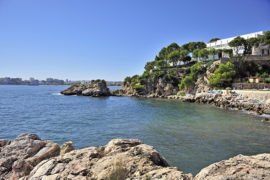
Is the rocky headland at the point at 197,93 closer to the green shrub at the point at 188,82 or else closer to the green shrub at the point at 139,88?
the green shrub at the point at 139,88

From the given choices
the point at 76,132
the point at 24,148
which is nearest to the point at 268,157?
the point at 24,148

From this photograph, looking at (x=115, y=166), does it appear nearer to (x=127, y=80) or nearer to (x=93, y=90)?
(x=93, y=90)

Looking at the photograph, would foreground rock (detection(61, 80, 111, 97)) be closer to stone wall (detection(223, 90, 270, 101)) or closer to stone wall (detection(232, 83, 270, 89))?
stone wall (detection(232, 83, 270, 89))

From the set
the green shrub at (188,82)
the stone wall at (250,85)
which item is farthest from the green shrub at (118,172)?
the green shrub at (188,82)

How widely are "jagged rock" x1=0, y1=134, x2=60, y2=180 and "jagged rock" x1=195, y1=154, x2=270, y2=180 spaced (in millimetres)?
6968

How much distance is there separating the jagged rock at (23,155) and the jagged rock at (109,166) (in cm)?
128

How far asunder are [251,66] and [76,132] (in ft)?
197

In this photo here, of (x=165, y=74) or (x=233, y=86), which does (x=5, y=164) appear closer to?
(x=233, y=86)

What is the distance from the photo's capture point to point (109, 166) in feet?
18.3

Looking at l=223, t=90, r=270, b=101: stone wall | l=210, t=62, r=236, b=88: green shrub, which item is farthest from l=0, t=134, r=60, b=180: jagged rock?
l=210, t=62, r=236, b=88: green shrub

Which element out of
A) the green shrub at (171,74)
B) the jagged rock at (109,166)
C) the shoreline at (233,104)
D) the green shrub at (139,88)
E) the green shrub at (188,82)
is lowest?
the shoreline at (233,104)

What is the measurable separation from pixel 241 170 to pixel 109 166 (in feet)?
13.4

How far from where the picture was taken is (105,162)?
19.0 feet

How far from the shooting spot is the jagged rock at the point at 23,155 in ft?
23.1
